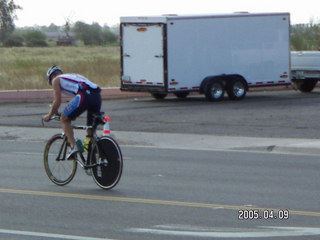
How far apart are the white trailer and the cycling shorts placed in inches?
657

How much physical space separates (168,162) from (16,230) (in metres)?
6.40

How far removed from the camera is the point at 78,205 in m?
10.2

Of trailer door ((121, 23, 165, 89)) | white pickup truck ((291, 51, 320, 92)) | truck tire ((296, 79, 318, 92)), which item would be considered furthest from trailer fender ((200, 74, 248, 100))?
truck tire ((296, 79, 318, 92))

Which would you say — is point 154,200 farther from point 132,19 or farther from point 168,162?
point 132,19

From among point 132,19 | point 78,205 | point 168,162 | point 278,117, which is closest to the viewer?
point 78,205

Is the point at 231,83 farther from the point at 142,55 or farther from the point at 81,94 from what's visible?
the point at 81,94

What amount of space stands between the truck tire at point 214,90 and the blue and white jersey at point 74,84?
57.2 feet

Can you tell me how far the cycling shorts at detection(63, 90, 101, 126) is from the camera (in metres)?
11.1

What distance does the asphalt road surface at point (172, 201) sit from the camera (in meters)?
8.57

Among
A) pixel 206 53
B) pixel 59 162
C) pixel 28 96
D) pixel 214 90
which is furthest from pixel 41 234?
pixel 28 96

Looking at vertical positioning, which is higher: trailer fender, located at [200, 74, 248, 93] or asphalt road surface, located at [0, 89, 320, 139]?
trailer fender, located at [200, 74, 248, 93]

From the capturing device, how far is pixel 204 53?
28.7 m

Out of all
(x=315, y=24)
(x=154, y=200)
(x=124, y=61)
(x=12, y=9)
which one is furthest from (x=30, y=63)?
(x=154, y=200)

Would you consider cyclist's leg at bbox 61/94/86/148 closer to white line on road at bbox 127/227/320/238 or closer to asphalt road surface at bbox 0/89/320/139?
white line on road at bbox 127/227/320/238
